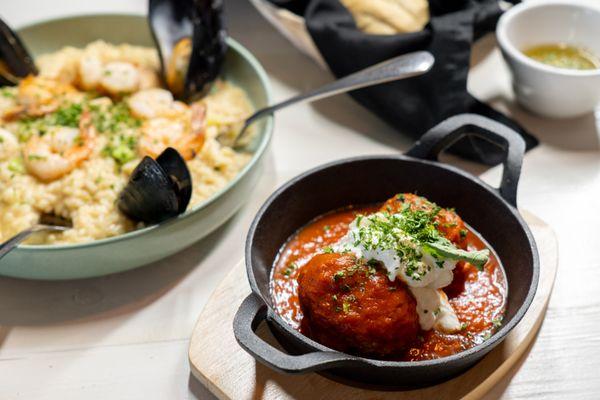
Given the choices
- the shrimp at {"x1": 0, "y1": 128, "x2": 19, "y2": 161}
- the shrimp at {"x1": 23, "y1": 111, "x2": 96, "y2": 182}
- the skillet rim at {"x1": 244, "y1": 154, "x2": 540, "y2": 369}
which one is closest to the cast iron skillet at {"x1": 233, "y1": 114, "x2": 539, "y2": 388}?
→ the skillet rim at {"x1": 244, "y1": 154, "x2": 540, "y2": 369}

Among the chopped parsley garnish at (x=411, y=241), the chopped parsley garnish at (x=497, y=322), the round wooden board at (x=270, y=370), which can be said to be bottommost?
the round wooden board at (x=270, y=370)

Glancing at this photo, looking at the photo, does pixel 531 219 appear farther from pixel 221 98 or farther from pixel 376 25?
pixel 221 98

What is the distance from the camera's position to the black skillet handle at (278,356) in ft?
4.51

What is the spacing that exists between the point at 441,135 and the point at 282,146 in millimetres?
843

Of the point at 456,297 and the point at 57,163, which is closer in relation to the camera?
the point at 456,297

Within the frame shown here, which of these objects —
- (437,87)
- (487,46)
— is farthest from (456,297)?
(487,46)

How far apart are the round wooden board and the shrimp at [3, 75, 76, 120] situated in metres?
1.05

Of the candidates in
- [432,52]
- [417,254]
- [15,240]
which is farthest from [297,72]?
[417,254]

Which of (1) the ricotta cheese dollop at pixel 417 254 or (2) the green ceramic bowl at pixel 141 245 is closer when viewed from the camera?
(1) the ricotta cheese dollop at pixel 417 254

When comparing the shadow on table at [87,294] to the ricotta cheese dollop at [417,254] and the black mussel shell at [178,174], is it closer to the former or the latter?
the black mussel shell at [178,174]

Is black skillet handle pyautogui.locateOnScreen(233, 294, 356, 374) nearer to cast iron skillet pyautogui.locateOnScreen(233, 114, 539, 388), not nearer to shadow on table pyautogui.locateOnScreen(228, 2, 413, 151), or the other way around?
cast iron skillet pyautogui.locateOnScreen(233, 114, 539, 388)

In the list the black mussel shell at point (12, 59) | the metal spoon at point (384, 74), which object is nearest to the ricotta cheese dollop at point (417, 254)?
the metal spoon at point (384, 74)

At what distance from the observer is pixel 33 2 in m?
3.43

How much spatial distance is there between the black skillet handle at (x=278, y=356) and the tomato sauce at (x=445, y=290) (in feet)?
0.77
